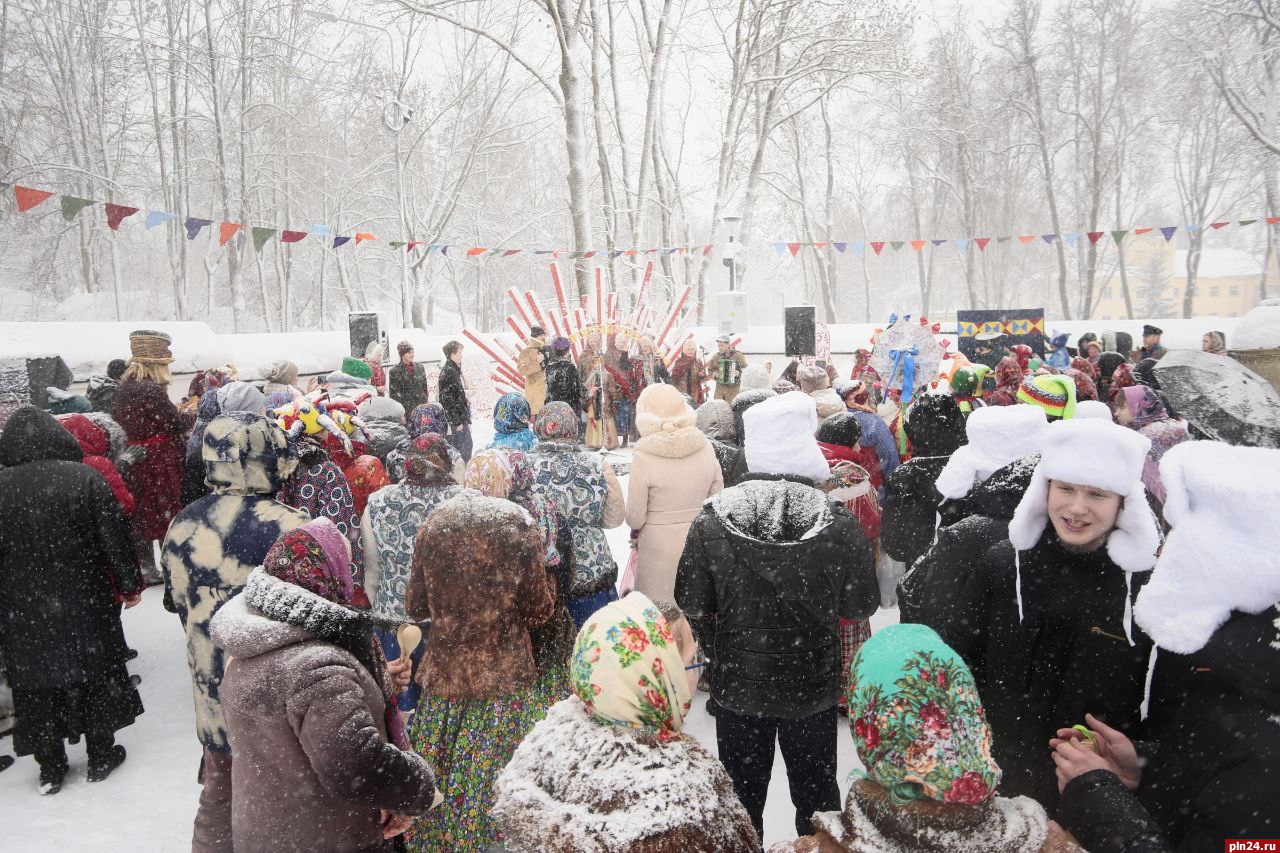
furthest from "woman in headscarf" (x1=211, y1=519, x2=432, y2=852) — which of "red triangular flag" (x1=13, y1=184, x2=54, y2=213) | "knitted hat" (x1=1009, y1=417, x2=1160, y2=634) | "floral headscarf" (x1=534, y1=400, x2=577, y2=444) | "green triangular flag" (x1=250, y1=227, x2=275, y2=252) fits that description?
Result: "green triangular flag" (x1=250, y1=227, x2=275, y2=252)

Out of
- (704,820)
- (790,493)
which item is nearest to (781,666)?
(790,493)

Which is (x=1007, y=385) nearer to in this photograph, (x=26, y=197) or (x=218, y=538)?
(x=218, y=538)

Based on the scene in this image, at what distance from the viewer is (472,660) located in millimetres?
2490

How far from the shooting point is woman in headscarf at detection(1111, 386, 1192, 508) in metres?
4.58

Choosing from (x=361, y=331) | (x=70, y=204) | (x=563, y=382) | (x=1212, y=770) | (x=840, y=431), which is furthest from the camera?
(x=361, y=331)

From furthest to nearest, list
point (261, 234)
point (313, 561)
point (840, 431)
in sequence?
1. point (261, 234)
2. point (840, 431)
3. point (313, 561)

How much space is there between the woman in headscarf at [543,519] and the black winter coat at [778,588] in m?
0.51

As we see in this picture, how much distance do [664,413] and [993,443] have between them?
5.49ft

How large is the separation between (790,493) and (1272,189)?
2771 centimetres

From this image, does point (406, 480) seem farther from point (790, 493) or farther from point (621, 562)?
point (621, 562)

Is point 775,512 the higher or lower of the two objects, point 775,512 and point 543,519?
the higher

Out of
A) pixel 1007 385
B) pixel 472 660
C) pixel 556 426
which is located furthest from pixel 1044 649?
pixel 1007 385

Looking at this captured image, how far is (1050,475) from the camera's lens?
2.04 m

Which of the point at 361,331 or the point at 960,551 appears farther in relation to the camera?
the point at 361,331
